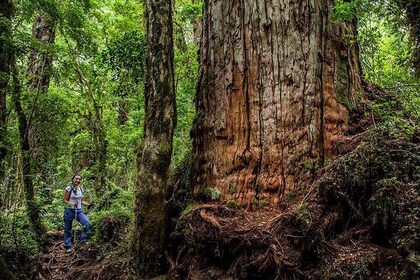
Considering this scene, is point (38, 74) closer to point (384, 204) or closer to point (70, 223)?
point (70, 223)

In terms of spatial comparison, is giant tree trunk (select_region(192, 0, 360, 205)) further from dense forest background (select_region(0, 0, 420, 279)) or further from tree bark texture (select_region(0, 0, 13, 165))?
tree bark texture (select_region(0, 0, 13, 165))

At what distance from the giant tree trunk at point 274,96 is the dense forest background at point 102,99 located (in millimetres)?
339

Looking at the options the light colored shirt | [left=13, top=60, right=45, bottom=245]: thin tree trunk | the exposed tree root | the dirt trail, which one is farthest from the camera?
the light colored shirt

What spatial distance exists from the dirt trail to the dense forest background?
20cm

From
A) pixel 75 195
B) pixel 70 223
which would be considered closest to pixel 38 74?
pixel 75 195

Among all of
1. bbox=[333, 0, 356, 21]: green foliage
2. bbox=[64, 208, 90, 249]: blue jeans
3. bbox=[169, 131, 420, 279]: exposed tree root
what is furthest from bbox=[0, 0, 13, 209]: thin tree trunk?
bbox=[333, 0, 356, 21]: green foliage

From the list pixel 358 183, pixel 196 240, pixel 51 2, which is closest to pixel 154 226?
pixel 196 240

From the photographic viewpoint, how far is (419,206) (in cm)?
328

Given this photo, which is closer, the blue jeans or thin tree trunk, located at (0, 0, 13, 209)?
thin tree trunk, located at (0, 0, 13, 209)

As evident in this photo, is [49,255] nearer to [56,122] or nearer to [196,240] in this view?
[56,122]

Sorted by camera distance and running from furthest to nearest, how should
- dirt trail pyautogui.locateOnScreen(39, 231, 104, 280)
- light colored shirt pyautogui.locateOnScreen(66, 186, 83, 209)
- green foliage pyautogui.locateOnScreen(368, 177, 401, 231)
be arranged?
light colored shirt pyautogui.locateOnScreen(66, 186, 83, 209)
dirt trail pyautogui.locateOnScreen(39, 231, 104, 280)
green foliage pyautogui.locateOnScreen(368, 177, 401, 231)

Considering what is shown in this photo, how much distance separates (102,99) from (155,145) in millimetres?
6917

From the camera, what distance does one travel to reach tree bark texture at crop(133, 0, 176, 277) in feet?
15.4

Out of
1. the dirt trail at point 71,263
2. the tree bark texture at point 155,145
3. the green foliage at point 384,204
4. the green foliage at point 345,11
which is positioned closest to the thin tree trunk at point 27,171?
the dirt trail at point 71,263
